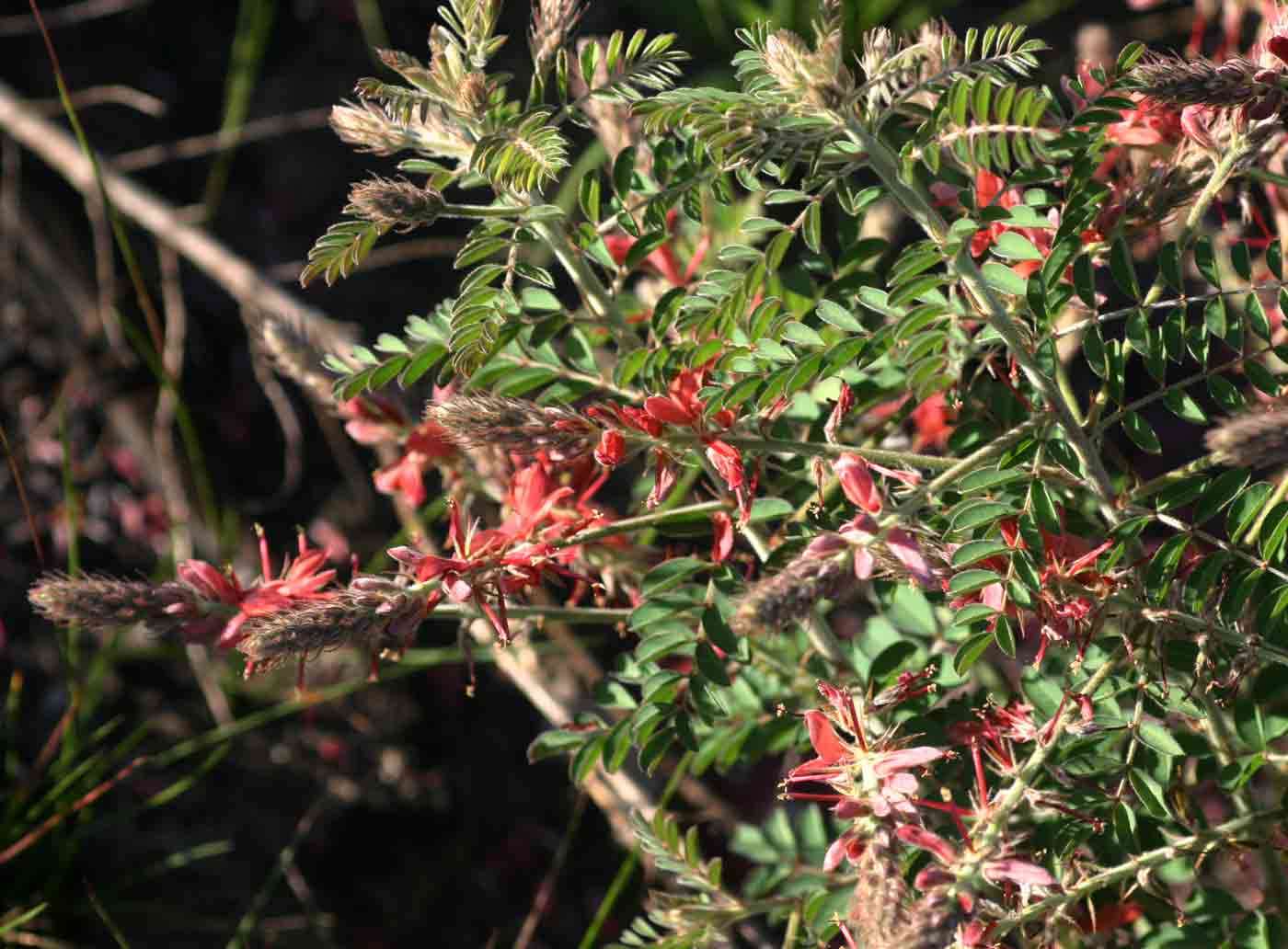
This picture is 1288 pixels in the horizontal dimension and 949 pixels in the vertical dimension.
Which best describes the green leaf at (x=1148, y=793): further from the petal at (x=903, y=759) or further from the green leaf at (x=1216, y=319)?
the green leaf at (x=1216, y=319)

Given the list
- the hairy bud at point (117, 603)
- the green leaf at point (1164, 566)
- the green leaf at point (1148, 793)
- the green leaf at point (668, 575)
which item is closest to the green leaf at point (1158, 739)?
the green leaf at point (1148, 793)

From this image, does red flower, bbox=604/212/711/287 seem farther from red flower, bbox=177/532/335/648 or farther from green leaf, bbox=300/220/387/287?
red flower, bbox=177/532/335/648

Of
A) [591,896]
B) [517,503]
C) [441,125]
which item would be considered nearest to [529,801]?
[591,896]

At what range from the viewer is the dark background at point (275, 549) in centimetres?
241

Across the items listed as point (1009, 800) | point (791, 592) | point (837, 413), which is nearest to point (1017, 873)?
point (1009, 800)

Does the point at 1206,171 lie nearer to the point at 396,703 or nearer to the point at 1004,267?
the point at 1004,267

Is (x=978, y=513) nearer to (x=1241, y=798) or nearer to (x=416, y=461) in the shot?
(x=1241, y=798)

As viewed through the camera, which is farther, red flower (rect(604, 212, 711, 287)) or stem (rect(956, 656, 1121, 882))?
red flower (rect(604, 212, 711, 287))

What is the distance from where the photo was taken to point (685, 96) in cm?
110

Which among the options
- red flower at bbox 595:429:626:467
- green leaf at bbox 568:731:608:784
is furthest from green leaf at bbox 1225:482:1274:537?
green leaf at bbox 568:731:608:784

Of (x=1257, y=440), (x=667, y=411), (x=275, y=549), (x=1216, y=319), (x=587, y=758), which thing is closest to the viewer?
(x=1257, y=440)

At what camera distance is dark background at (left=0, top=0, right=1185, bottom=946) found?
7.92ft

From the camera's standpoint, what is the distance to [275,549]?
109 inches

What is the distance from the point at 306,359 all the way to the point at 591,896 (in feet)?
4.39
